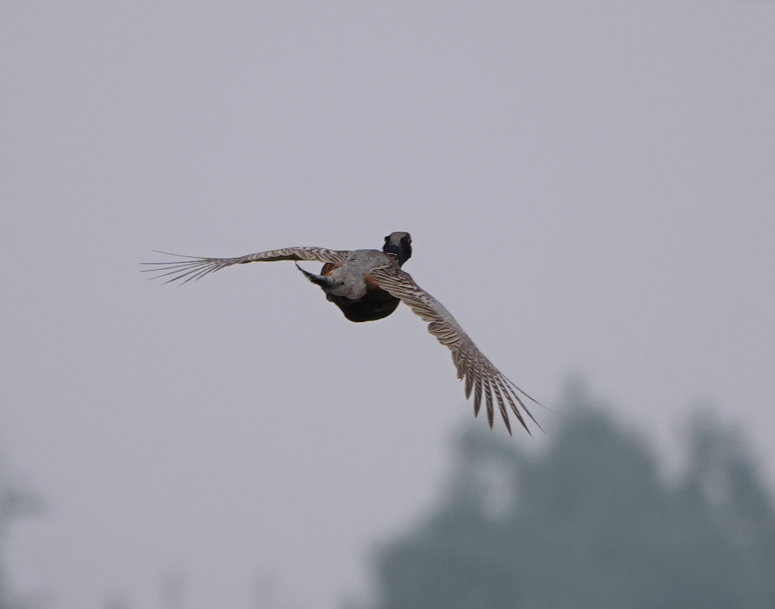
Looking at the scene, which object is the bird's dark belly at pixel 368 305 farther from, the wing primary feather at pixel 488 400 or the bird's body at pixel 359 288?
the wing primary feather at pixel 488 400

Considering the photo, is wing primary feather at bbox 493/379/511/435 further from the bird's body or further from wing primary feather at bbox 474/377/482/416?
the bird's body

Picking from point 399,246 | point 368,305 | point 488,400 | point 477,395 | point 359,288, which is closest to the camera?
point 477,395

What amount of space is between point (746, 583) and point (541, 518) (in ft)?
42.0

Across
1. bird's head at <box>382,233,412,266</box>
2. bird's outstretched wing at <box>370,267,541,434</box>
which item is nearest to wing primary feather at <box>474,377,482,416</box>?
bird's outstretched wing at <box>370,267,541,434</box>

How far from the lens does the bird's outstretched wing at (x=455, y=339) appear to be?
1403 cm

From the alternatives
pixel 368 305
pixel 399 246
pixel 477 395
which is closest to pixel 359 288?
pixel 368 305

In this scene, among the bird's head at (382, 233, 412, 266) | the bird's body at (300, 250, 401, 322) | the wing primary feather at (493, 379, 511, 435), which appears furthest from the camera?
the bird's head at (382, 233, 412, 266)

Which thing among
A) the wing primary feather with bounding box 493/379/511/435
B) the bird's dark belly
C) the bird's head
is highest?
the bird's head

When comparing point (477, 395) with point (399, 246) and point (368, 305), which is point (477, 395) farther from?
point (399, 246)

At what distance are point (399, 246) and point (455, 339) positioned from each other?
203 centimetres

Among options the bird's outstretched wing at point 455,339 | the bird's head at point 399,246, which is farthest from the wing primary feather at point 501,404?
the bird's head at point 399,246

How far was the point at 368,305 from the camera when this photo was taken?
48.9 feet

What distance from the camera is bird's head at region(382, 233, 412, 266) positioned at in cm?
1612

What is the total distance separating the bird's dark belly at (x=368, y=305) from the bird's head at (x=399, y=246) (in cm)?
102
